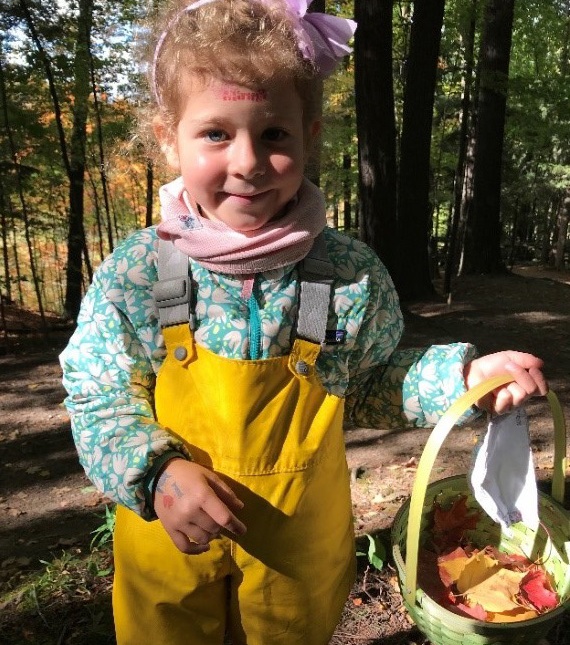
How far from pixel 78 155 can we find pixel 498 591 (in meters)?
9.99

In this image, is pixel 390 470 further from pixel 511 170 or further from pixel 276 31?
pixel 511 170

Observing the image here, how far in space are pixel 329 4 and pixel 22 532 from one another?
13.6m

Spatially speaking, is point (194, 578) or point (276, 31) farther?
point (194, 578)

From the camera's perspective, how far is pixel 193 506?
3.44 ft

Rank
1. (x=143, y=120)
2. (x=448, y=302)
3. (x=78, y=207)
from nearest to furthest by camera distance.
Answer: (x=143, y=120) < (x=448, y=302) < (x=78, y=207)

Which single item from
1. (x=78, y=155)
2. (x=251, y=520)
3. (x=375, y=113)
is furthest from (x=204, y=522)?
(x=78, y=155)

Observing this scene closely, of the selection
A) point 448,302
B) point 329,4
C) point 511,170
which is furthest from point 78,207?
point 511,170

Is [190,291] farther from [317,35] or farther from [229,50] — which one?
[317,35]

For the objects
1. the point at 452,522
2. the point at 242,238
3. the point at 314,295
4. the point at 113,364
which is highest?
the point at 242,238

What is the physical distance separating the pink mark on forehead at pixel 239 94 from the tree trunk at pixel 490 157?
34.6 feet

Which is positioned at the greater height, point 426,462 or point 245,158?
point 245,158

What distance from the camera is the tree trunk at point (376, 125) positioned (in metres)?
6.35

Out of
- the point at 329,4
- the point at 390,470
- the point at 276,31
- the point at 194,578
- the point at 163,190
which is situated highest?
the point at 329,4

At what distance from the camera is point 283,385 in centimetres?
124
